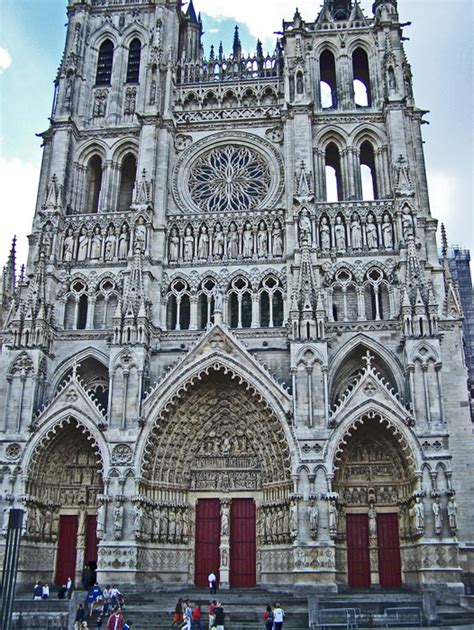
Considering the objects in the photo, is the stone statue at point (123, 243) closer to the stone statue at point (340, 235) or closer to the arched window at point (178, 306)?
the arched window at point (178, 306)

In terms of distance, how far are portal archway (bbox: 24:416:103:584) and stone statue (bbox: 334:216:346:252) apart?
12843mm

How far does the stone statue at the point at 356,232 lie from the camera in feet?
94.1

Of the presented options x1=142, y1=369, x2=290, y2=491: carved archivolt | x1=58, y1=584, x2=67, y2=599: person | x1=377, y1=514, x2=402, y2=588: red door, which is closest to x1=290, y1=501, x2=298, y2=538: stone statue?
x1=142, y1=369, x2=290, y2=491: carved archivolt

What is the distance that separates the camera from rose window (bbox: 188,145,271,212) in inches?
1236

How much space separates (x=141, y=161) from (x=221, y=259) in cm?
626

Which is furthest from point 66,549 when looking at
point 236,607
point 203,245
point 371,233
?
point 371,233

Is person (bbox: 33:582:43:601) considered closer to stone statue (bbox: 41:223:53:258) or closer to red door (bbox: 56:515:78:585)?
red door (bbox: 56:515:78:585)

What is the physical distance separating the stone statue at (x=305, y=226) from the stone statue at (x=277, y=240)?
4.32 feet

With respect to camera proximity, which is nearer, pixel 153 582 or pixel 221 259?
pixel 153 582

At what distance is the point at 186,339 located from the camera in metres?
28.0

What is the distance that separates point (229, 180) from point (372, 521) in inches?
651

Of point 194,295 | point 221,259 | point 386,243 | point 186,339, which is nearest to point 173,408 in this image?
point 186,339

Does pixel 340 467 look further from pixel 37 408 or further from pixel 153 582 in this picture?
pixel 37 408

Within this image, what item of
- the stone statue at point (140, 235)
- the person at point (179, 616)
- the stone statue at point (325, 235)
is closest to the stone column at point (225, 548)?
the person at point (179, 616)
